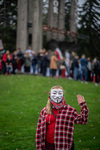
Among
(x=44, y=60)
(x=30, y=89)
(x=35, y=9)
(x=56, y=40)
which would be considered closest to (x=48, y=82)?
(x=30, y=89)

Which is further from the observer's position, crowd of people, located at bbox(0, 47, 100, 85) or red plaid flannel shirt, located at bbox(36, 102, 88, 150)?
crowd of people, located at bbox(0, 47, 100, 85)

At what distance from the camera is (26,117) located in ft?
35.0

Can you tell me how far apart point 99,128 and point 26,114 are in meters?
3.14

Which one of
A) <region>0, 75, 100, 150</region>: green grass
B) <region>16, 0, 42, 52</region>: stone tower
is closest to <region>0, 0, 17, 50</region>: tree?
<region>16, 0, 42, 52</region>: stone tower

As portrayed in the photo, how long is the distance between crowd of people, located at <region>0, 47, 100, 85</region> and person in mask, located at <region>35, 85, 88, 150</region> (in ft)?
57.4

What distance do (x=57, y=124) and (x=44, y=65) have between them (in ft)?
63.7

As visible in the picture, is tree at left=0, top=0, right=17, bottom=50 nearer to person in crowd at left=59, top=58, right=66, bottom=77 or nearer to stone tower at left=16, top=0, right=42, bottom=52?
stone tower at left=16, top=0, right=42, bottom=52

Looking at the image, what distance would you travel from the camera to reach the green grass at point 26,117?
25.6 ft

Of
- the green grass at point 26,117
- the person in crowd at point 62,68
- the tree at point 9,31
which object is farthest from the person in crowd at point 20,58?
the tree at point 9,31

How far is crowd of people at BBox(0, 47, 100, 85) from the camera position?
2267 centimetres

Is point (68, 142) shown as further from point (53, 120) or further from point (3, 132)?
point (3, 132)

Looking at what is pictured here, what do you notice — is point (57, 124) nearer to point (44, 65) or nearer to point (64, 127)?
point (64, 127)

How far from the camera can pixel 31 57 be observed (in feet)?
81.8

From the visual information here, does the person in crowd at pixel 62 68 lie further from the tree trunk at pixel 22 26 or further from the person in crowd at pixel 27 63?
the tree trunk at pixel 22 26
